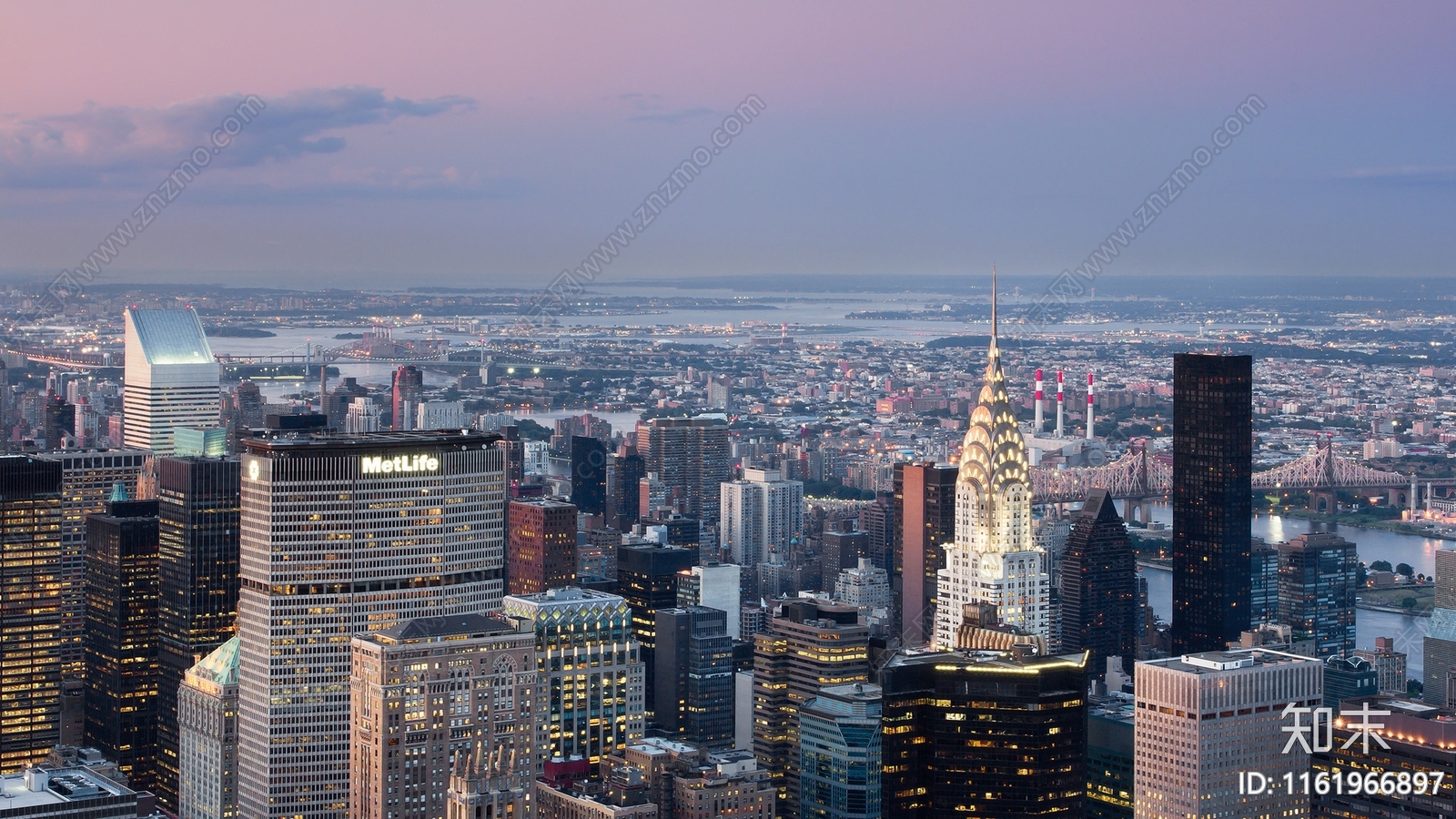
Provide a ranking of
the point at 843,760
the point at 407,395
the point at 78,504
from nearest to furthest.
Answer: the point at 843,760 → the point at 78,504 → the point at 407,395

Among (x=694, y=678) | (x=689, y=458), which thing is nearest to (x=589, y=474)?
(x=689, y=458)

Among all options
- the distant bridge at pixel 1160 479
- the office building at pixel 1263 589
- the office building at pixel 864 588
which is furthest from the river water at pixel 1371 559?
the office building at pixel 864 588

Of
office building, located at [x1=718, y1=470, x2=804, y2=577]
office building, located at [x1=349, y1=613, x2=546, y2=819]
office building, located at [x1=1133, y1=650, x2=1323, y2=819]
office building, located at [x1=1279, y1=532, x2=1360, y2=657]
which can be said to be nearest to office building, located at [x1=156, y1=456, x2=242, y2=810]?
office building, located at [x1=349, y1=613, x2=546, y2=819]

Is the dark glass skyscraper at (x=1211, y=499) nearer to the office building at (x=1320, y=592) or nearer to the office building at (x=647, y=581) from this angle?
the office building at (x=1320, y=592)

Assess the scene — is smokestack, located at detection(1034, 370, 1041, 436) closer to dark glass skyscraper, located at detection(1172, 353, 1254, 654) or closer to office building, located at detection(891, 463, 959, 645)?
dark glass skyscraper, located at detection(1172, 353, 1254, 654)

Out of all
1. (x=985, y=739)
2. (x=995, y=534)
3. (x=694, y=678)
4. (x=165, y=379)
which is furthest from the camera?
(x=165, y=379)

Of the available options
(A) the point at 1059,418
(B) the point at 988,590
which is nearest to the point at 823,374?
(A) the point at 1059,418

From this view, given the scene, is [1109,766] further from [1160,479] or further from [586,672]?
[1160,479]

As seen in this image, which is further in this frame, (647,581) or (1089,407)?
(1089,407)
